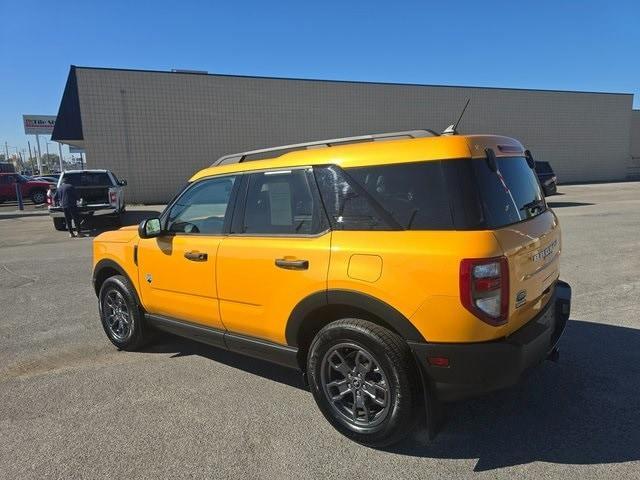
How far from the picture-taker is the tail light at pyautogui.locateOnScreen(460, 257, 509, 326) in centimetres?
262

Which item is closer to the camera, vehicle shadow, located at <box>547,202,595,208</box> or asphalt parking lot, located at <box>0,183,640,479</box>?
asphalt parking lot, located at <box>0,183,640,479</box>

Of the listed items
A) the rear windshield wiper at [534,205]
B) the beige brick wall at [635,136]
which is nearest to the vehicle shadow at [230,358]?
the rear windshield wiper at [534,205]

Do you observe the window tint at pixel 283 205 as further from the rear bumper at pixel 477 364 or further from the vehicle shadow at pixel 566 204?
the vehicle shadow at pixel 566 204

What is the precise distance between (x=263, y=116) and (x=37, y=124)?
147ft

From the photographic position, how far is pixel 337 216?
10.4 feet

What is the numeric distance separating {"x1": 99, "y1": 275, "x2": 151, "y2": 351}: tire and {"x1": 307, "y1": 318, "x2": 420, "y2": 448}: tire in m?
2.15

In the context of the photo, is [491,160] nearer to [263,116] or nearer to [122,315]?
[122,315]

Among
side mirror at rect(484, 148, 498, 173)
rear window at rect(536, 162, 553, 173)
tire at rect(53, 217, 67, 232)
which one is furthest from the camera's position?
rear window at rect(536, 162, 553, 173)

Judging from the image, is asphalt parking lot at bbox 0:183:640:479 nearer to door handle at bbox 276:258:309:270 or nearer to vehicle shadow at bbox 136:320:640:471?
vehicle shadow at bbox 136:320:640:471

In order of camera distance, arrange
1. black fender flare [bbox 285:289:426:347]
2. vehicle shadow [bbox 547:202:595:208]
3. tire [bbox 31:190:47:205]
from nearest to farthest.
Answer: black fender flare [bbox 285:289:426:347]
vehicle shadow [bbox 547:202:595:208]
tire [bbox 31:190:47:205]

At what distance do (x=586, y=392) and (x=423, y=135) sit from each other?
2.25 meters

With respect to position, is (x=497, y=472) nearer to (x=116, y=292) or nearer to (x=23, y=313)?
(x=116, y=292)

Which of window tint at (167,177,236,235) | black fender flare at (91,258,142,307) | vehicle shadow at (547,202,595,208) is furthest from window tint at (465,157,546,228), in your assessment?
vehicle shadow at (547,202,595,208)

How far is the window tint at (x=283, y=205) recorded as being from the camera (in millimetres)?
3334
